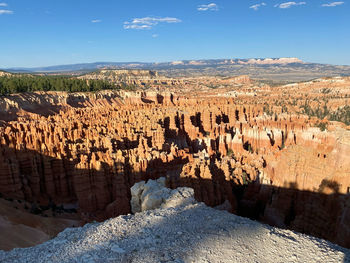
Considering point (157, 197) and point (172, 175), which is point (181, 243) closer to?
point (157, 197)

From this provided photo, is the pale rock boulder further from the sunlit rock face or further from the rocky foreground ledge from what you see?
the sunlit rock face

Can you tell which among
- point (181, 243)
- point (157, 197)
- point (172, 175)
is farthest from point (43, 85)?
point (181, 243)

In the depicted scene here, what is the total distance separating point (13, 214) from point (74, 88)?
2312 inches

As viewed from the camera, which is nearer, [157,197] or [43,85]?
[157,197]

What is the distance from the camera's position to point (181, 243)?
7391 mm

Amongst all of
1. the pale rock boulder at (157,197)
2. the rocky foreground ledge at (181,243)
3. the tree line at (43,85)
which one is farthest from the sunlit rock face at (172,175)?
the tree line at (43,85)

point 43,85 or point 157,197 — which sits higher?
point 43,85

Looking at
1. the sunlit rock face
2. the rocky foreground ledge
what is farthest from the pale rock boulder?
the sunlit rock face

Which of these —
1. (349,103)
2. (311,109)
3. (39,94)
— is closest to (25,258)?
(39,94)

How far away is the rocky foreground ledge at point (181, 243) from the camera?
22.4ft

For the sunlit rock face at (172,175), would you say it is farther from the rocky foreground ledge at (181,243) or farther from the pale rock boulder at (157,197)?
the rocky foreground ledge at (181,243)

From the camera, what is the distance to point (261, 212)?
18656 mm

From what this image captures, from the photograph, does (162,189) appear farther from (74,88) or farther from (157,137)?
(74,88)

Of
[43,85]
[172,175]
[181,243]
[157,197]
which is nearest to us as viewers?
[181,243]
